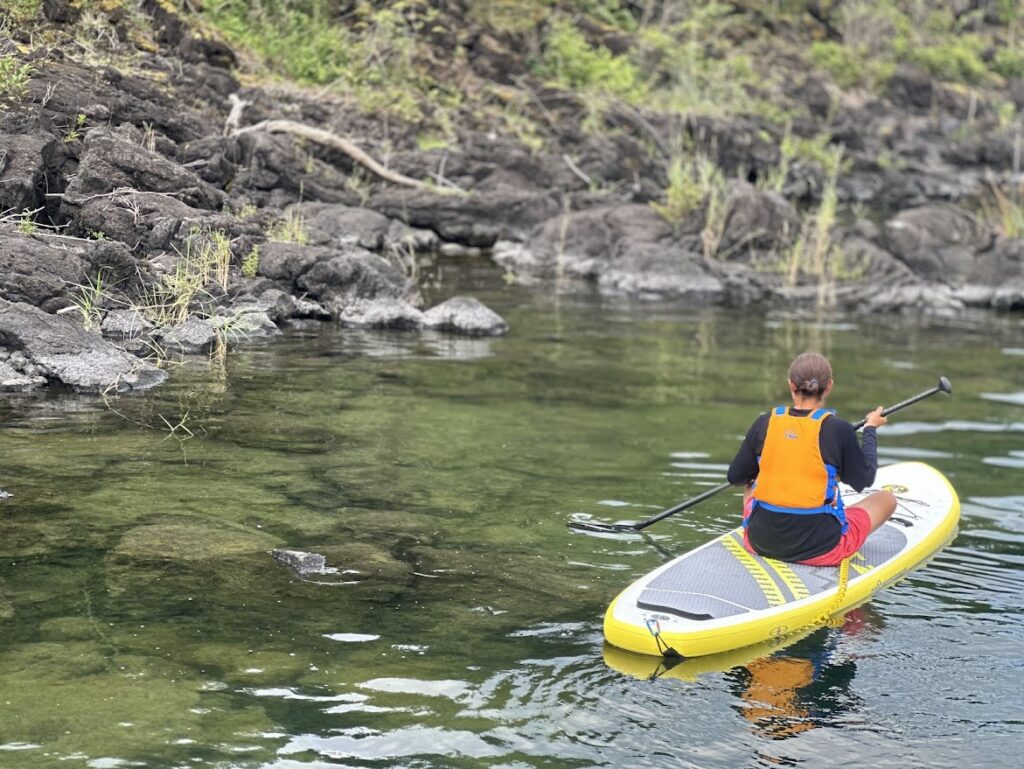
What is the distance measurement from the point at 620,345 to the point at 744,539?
25.4 feet

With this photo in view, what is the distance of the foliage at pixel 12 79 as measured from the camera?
12977 mm

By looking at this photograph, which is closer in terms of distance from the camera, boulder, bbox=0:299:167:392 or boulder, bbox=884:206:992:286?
boulder, bbox=0:299:167:392

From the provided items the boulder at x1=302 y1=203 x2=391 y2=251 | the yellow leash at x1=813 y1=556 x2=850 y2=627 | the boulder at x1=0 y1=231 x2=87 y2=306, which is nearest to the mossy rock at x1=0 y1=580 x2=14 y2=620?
the yellow leash at x1=813 y1=556 x2=850 y2=627

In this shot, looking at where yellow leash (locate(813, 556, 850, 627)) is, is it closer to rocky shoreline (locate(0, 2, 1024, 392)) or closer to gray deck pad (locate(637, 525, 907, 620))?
gray deck pad (locate(637, 525, 907, 620))

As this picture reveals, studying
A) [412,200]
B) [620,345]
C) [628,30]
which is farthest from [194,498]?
[628,30]

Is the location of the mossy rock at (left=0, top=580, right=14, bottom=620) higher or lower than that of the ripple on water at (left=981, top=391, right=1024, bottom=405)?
lower

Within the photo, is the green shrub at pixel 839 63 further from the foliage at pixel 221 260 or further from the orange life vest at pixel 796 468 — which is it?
the orange life vest at pixel 796 468

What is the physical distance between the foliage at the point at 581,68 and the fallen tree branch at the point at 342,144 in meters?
7.80

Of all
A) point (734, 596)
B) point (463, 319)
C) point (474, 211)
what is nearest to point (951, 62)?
point (474, 211)

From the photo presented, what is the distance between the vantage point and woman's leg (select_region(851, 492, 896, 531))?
709 cm

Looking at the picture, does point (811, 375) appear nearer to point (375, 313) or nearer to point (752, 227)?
point (375, 313)

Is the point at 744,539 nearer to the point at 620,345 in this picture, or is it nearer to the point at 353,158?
the point at 620,345

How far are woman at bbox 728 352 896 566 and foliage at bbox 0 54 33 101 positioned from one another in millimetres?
9429

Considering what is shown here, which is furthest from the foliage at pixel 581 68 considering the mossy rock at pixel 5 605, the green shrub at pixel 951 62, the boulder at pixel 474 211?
the mossy rock at pixel 5 605
